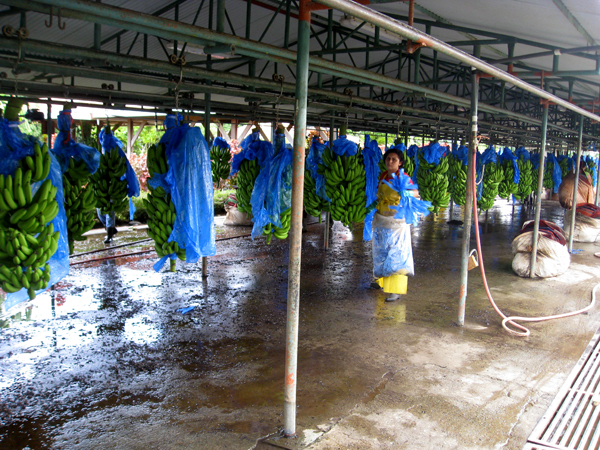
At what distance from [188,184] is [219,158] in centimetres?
611

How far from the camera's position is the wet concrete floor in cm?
296

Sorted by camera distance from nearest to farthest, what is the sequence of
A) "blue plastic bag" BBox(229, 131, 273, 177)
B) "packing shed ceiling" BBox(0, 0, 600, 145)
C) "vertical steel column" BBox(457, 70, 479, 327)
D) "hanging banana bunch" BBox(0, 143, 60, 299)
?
1. "packing shed ceiling" BBox(0, 0, 600, 145)
2. "hanging banana bunch" BBox(0, 143, 60, 299)
3. "vertical steel column" BBox(457, 70, 479, 327)
4. "blue plastic bag" BBox(229, 131, 273, 177)

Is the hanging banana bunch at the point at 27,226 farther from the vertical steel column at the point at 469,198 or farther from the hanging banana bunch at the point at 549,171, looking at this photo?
the hanging banana bunch at the point at 549,171

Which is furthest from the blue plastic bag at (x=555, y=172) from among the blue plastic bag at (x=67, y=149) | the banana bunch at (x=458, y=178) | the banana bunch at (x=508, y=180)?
the blue plastic bag at (x=67, y=149)

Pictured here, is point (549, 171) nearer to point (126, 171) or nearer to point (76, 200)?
point (126, 171)

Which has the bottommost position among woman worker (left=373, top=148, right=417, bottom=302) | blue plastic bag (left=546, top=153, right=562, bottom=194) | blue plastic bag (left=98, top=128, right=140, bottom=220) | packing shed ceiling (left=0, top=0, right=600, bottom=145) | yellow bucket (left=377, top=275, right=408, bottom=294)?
yellow bucket (left=377, top=275, right=408, bottom=294)

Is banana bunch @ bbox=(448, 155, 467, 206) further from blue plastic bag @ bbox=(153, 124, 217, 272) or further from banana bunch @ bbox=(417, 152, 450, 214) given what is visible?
blue plastic bag @ bbox=(153, 124, 217, 272)

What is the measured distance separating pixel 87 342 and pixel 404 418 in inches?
116

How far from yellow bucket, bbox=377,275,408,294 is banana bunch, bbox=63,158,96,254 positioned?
3481 mm

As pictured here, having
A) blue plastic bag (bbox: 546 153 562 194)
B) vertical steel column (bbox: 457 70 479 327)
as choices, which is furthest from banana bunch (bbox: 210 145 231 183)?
blue plastic bag (bbox: 546 153 562 194)

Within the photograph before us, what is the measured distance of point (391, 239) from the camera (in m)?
5.59

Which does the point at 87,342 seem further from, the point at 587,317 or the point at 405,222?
the point at 587,317

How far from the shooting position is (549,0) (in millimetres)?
3904

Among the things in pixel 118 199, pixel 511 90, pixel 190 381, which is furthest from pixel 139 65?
pixel 511 90
